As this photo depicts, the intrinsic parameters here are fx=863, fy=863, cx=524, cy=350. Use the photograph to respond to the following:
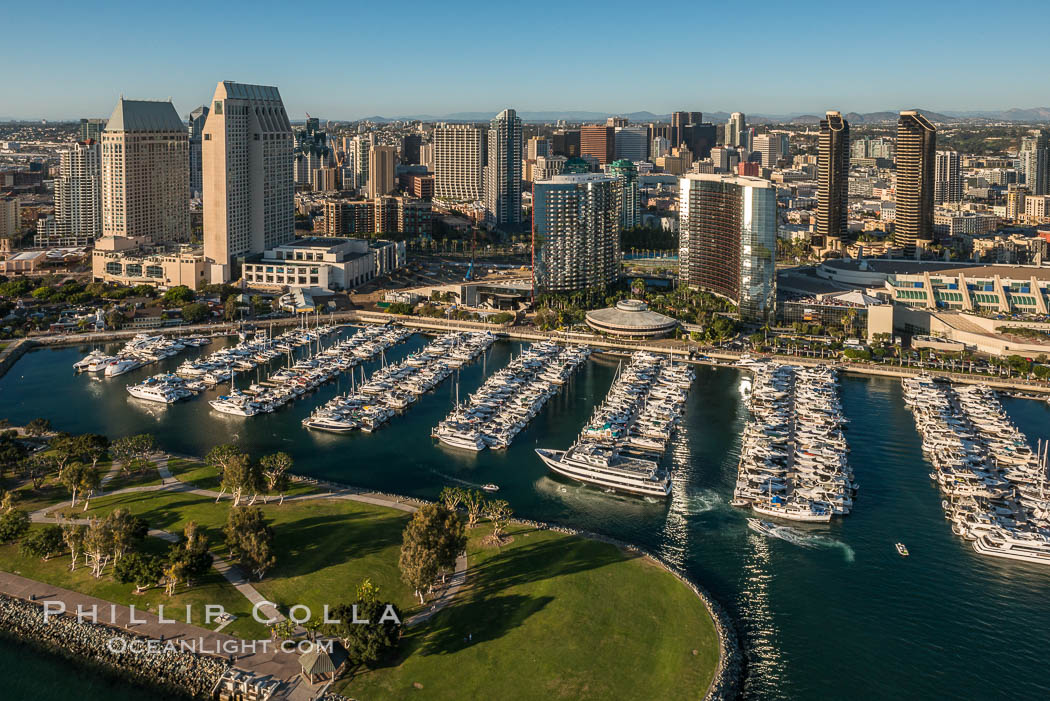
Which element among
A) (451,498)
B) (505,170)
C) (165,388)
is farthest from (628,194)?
(451,498)

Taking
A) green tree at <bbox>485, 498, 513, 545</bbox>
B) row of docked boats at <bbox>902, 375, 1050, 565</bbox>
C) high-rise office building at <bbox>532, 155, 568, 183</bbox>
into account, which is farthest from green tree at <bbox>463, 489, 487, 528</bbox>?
high-rise office building at <bbox>532, 155, 568, 183</bbox>

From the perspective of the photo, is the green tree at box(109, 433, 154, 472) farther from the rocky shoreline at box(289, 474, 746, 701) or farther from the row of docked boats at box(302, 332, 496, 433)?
the row of docked boats at box(302, 332, 496, 433)

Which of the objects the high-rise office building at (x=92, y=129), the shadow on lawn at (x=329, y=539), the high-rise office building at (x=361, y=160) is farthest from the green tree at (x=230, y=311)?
the high-rise office building at (x=361, y=160)

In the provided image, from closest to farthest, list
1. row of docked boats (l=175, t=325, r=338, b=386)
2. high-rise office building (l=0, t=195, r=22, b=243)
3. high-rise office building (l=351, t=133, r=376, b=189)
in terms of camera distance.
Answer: row of docked boats (l=175, t=325, r=338, b=386) < high-rise office building (l=0, t=195, r=22, b=243) < high-rise office building (l=351, t=133, r=376, b=189)

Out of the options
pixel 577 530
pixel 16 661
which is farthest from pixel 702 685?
pixel 16 661

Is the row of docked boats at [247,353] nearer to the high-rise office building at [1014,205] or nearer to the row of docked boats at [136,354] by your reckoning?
the row of docked boats at [136,354]

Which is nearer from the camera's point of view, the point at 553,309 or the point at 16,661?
the point at 16,661

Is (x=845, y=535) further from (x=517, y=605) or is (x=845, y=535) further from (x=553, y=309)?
(x=553, y=309)
